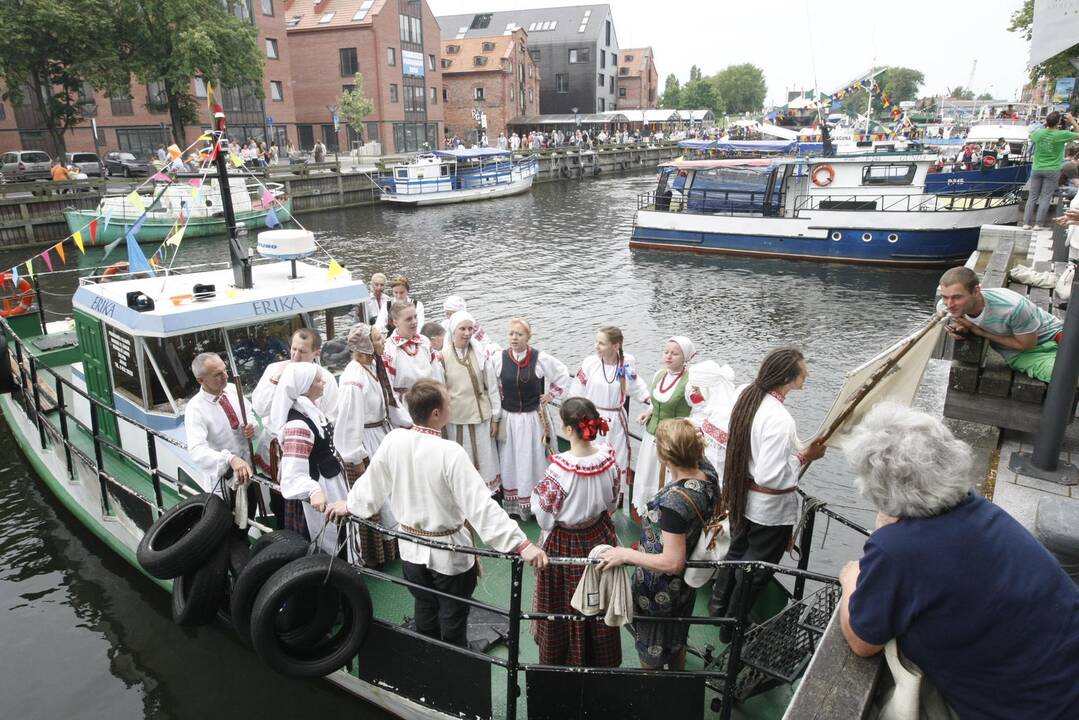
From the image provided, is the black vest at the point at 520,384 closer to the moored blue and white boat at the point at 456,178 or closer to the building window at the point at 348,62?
the moored blue and white boat at the point at 456,178

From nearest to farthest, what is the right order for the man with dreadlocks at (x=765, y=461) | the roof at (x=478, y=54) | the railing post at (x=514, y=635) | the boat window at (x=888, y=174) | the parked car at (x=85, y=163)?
the railing post at (x=514, y=635)
the man with dreadlocks at (x=765, y=461)
the boat window at (x=888, y=174)
the parked car at (x=85, y=163)
the roof at (x=478, y=54)

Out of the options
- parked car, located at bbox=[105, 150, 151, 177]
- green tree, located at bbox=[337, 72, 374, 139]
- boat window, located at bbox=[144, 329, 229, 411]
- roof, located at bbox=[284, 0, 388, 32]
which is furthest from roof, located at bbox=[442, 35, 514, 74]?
boat window, located at bbox=[144, 329, 229, 411]

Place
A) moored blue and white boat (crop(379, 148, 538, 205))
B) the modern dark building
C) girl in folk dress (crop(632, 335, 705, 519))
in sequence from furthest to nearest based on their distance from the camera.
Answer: the modern dark building → moored blue and white boat (crop(379, 148, 538, 205)) → girl in folk dress (crop(632, 335, 705, 519))

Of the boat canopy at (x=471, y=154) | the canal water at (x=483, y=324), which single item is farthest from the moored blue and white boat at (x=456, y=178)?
the canal water at (x=483, y=324)

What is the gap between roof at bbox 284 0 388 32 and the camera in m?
51.3

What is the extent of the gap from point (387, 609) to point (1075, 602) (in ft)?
13.9

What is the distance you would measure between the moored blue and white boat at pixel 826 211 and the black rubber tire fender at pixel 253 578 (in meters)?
21.8

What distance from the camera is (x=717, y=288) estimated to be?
2152 cm

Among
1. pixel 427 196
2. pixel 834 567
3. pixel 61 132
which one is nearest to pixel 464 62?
pixel 427 196

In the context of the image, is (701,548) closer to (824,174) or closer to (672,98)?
(824,174)

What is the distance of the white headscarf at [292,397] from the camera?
4707mm

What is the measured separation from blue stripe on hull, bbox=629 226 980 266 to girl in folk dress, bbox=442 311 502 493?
20.0 meters

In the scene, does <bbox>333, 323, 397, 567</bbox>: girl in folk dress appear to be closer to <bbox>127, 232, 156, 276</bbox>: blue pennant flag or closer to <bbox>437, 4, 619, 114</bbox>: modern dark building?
<bbox>127, 232, 156, 276</bbox>: blue pennant flag

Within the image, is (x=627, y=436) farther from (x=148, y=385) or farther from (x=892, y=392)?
(x=148, y=385)
